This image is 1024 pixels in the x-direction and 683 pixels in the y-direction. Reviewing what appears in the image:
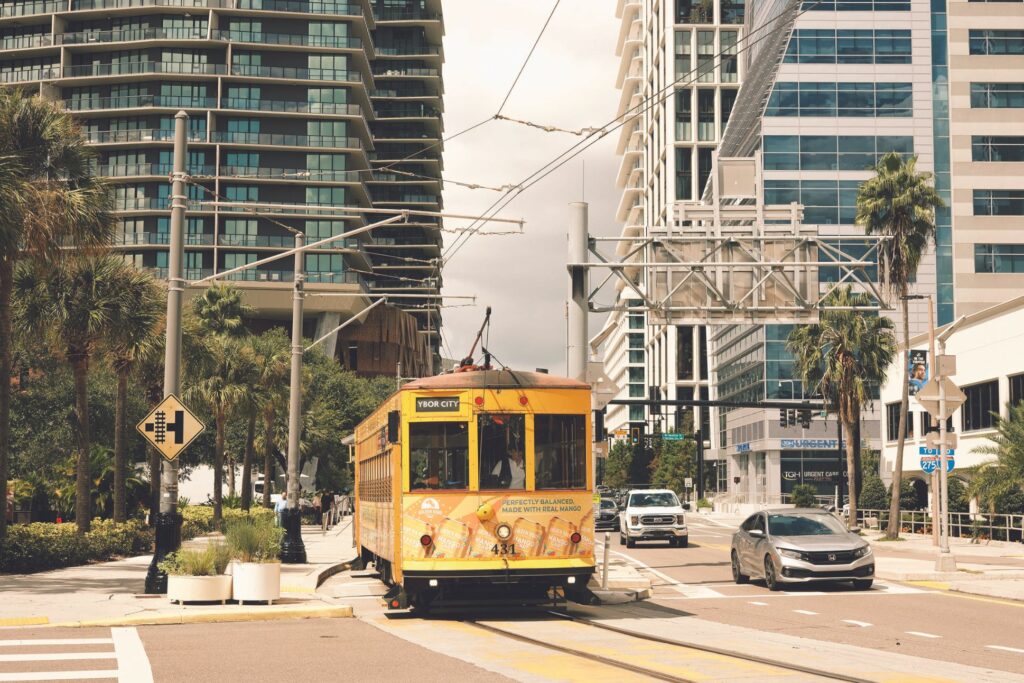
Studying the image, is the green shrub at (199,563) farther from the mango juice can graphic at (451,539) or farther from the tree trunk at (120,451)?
the tree trunk at (120,451)

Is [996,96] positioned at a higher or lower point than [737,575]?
higher

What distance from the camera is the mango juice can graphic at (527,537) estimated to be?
17203 mm

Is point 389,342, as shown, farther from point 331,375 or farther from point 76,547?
point 76,547

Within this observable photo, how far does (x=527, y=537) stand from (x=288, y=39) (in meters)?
89.6

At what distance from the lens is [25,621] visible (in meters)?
16.8

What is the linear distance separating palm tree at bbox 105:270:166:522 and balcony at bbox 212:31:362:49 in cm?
6731

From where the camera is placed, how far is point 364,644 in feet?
47.4

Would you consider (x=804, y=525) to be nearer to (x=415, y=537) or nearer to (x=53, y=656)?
(x=415, y=537)

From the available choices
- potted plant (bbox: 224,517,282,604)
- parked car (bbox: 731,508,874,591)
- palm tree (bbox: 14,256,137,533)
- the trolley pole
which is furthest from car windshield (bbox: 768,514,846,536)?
palm tree (bbox: 14,256,137,533)

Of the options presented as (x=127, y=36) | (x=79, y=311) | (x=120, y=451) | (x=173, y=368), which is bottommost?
(x=120, y=451)

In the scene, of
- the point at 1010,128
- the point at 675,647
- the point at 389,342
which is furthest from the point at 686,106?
the point at 675,647

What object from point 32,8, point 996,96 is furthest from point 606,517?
point 32,8

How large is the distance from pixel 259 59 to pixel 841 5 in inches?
1807

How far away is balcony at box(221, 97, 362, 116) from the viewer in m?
99.3
